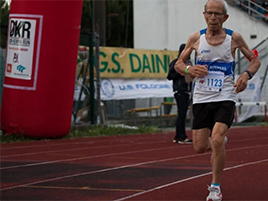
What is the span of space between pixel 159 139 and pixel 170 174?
21.6ft

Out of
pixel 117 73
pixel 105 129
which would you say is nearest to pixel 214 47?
pixel 105 129

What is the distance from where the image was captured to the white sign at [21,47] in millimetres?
13680

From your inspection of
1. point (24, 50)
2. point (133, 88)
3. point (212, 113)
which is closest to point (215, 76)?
point (212, 113)

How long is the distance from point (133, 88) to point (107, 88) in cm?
120

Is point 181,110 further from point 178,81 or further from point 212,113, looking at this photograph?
point 212,113

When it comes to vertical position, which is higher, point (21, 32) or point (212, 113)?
point (21, 32)

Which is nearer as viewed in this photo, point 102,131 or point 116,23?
point 102,131

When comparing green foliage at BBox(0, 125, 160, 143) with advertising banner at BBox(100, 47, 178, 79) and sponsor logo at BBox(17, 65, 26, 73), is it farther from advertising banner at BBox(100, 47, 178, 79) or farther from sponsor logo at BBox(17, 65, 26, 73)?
sponsor logo at BBox(17, 65, 26, 73)

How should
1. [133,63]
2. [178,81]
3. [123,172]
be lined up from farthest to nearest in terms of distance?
[133,63], [178,81], [123,172]

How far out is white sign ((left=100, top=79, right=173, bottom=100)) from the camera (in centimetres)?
1842

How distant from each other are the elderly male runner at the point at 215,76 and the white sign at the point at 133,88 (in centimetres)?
1155

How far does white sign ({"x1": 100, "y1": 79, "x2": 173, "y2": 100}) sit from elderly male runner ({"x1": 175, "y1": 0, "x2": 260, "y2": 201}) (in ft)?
37.9

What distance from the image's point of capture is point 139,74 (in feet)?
64.6

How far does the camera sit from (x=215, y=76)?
21.3 feet
